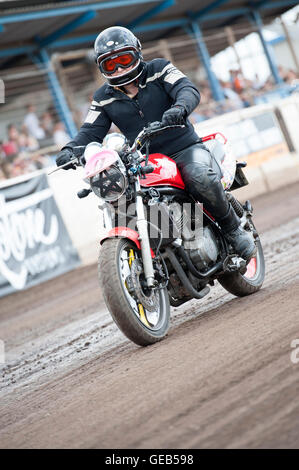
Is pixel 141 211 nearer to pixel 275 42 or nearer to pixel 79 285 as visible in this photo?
pixel 79 285

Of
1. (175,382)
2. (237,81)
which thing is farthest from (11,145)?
(175,382)

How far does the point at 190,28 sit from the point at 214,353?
69.6 feet

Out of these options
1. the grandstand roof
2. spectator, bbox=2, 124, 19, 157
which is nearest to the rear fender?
spectator, bbox=2, 124, 19, 157

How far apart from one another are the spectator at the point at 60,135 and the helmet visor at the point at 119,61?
11797mm

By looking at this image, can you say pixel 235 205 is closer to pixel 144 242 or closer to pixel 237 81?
pixel 144 242

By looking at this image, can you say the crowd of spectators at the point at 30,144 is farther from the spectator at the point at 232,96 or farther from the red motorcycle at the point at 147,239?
the red motorcycle at the point at 147,239

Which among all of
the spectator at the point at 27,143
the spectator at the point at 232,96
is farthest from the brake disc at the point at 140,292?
the spectator at the point at 232,96

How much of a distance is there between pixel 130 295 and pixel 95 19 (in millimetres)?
16892

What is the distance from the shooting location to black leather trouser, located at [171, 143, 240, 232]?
5.46m

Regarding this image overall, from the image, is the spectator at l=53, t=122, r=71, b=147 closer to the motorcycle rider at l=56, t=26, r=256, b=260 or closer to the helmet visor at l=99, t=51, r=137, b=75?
the motorcycle rider at l=56, t=26, r=256, b=260

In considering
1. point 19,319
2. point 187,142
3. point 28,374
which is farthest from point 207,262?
point 19,319

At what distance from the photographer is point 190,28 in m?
24.0

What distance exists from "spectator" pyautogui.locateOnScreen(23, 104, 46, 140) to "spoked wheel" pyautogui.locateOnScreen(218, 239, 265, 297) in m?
11.4

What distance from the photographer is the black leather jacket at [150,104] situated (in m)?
5.58
